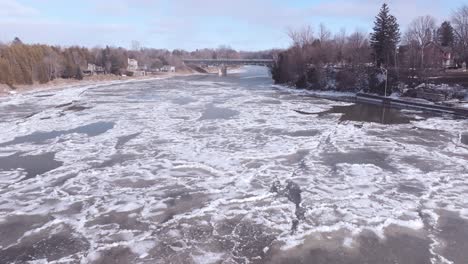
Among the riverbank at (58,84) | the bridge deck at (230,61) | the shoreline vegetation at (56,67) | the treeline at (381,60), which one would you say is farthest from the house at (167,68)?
the treeline at (381,60)

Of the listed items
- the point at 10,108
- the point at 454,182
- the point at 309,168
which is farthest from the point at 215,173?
the point at 10,108

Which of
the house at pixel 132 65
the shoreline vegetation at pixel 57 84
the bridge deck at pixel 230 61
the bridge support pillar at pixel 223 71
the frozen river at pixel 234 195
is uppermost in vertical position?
the bridge deck at pixel 230 61

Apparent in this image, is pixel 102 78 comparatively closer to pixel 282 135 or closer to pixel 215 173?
pixel 282 135

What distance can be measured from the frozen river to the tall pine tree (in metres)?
22.7

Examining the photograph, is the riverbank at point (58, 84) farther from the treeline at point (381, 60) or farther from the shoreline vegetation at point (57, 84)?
the treeline at point (381, 60)

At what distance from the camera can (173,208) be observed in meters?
8.48

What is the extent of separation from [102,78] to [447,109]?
173 feet

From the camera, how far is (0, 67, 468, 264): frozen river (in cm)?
674

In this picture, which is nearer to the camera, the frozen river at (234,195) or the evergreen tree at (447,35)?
the frozen river at (234,195)

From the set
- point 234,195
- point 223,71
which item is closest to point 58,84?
point 223,71

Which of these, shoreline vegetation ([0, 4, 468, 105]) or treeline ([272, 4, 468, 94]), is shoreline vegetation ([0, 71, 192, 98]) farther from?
treeline ([272, 4, 468, 94])

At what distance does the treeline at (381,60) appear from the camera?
116 feet

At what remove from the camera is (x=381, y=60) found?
3972cm

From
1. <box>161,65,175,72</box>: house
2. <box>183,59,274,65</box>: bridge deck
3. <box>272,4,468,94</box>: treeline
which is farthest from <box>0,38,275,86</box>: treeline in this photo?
<box>272,4,468,94</box>: treeline
